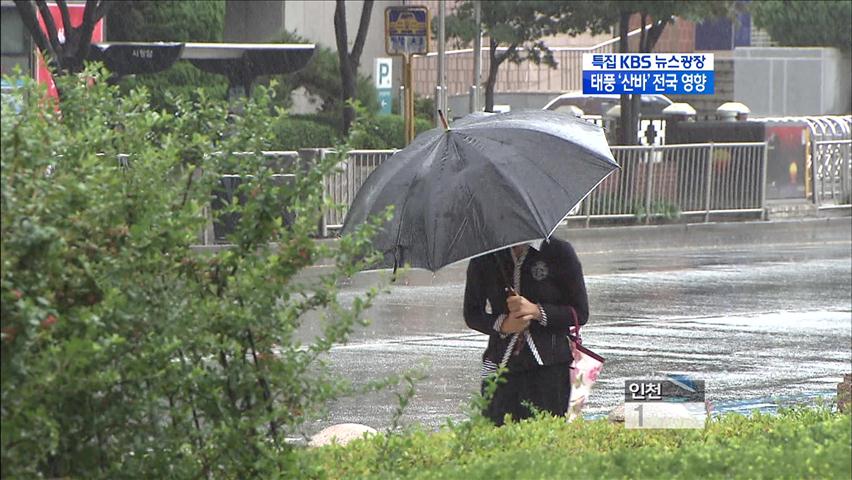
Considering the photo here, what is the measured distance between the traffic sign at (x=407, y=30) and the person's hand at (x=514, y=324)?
18.8 meters

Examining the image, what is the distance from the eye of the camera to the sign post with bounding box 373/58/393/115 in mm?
36969

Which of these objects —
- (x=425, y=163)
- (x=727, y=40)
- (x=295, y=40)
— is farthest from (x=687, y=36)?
(x=425, y=163)

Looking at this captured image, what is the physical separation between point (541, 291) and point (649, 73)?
17.8m

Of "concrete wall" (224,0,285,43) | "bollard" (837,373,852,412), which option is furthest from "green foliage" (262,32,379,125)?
"bollard" (837,373,852,412)

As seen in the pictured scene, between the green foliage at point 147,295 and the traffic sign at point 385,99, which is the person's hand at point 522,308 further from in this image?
the traffic sign at point 385,99

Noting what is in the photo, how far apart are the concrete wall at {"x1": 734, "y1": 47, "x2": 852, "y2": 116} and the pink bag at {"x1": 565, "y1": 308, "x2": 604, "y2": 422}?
3907cm

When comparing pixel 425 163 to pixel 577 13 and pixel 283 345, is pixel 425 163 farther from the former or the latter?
pixel 577 13

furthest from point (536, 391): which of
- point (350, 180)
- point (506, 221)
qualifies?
point (350, 180)

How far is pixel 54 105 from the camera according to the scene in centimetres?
550

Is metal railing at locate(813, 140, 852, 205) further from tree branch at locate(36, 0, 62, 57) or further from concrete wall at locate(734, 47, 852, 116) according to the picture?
concrete wall at locate(734, 47, 852, 116)

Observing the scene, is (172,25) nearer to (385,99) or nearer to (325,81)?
(325,81)

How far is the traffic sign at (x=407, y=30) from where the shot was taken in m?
26.1

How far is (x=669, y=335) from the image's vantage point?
1466 centimetres

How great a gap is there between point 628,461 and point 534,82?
4324 cm
